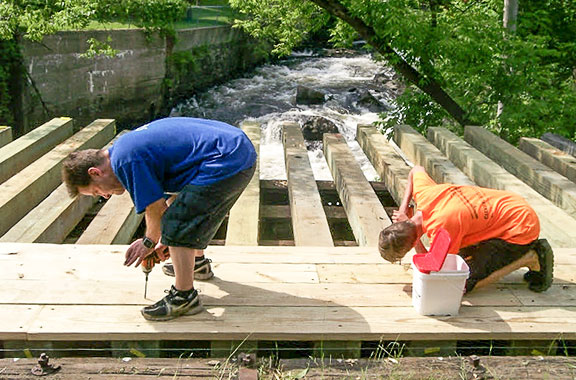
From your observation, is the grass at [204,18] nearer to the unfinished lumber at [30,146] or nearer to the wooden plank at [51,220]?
the unfinished lumber at [30,146]

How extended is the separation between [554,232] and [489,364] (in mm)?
1884

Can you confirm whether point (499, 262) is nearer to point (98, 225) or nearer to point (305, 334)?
point (305, 334)

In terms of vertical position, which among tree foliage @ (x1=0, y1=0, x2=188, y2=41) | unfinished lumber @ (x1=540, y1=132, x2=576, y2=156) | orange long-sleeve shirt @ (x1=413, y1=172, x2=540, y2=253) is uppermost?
tree foliage @ (x1=0, y1=0, x2=188, y2=41)

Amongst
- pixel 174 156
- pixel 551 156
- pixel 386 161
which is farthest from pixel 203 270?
pixel 551 156

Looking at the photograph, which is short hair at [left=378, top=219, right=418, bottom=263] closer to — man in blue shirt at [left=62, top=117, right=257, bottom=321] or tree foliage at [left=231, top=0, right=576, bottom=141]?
man in blue shirt at [left=62, top=117, right=257, bottom=321]

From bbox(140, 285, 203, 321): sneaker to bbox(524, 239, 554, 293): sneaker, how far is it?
1.74 metres

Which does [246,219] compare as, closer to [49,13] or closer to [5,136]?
[5,136]

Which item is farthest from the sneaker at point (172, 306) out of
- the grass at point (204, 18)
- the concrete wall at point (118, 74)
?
the grass at point (204, 18)

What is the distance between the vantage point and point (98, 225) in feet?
15.8

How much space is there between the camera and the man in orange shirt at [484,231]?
339 cm

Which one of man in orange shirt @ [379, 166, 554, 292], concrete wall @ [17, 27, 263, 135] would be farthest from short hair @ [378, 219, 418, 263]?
concrete wall @ [17, 27, 263, 135]

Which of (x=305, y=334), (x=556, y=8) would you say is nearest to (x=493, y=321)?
(x=305, y=334)

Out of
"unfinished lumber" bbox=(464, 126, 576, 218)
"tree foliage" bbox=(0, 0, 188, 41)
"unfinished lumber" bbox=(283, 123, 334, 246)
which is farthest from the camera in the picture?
"tree foliage" bbox=(0, 0, 188, 41)

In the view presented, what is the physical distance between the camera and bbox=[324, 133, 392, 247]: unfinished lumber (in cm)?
474
